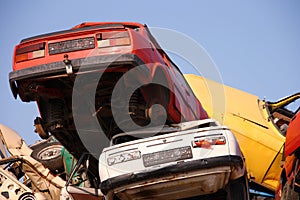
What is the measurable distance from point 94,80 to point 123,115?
0.76 m

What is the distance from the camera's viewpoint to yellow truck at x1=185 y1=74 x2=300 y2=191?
16.3 meters

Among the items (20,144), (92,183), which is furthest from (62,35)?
(20,144)

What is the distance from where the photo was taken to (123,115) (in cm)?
1077

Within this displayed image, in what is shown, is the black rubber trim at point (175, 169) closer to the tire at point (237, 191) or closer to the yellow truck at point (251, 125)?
the tire at point (237, 191)

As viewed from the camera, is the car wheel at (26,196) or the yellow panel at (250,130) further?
the yellow panel at (250,130)

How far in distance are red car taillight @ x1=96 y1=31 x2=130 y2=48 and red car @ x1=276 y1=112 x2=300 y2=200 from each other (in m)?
2.80

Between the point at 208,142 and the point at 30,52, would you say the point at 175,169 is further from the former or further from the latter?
the point at 30,52

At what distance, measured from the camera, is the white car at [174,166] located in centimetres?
941

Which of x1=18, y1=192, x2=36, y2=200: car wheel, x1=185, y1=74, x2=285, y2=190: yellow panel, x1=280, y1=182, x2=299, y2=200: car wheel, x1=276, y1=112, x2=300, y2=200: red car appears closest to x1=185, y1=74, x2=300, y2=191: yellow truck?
x1=185, y1=74, x2=285, y2=190: yellow panel

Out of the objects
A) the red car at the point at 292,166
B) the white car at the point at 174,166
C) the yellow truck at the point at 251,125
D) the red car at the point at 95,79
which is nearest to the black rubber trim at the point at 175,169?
the white car at the point at 174,166

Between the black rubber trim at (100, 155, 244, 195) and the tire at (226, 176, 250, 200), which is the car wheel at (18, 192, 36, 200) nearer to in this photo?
the black rubber trim at (100, 155, 244, 195)

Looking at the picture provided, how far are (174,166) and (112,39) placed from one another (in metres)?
1.93

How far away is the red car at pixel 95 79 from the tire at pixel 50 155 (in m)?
6.01

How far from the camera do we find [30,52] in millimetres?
10406
